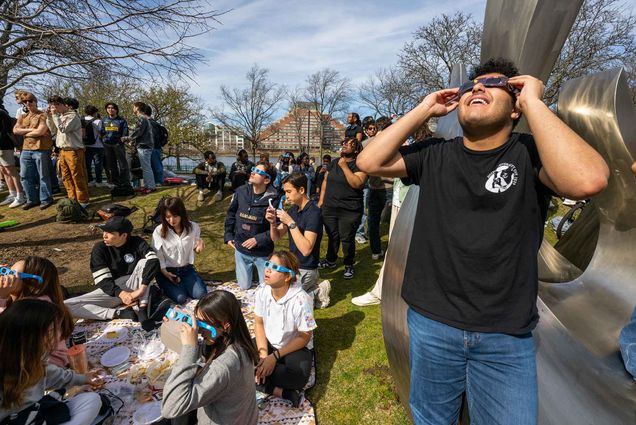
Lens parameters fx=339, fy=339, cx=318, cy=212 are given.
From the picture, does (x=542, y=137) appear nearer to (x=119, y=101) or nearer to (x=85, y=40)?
(x=85, y=40)

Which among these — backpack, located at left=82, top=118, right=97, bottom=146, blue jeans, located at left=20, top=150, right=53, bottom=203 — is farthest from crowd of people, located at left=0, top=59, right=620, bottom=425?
backpack, located at left=82, top=118, right=97, bottom=146

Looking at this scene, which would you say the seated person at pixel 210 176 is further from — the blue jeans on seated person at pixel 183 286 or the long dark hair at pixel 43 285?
the long dark hair at pixel 43 285

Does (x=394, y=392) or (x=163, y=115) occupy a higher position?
(x=163, y=115)

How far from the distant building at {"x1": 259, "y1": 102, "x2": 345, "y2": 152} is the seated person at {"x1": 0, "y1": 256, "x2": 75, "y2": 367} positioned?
2555 cm

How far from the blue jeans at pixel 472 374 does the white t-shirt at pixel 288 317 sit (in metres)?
1.51

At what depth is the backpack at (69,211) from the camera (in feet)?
22.5

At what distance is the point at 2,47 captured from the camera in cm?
418

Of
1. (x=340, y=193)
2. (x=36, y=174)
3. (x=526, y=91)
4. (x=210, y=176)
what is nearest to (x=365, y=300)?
(x=340, y=193)

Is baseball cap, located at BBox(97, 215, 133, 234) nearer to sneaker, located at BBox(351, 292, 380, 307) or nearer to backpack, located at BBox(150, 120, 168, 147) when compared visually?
sneaker, located at BBox(351, 292, 380, 307)

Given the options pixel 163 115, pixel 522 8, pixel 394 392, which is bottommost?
pixel 394 392

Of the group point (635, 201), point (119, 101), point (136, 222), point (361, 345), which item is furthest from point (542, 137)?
point (119, 101)

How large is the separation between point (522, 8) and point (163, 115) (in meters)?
24.6

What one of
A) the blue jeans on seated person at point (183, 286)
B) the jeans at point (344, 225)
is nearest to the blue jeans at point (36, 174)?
the blue jeans on seated person at point (183, 286)

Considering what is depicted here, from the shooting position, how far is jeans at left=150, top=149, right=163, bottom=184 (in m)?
8.77
